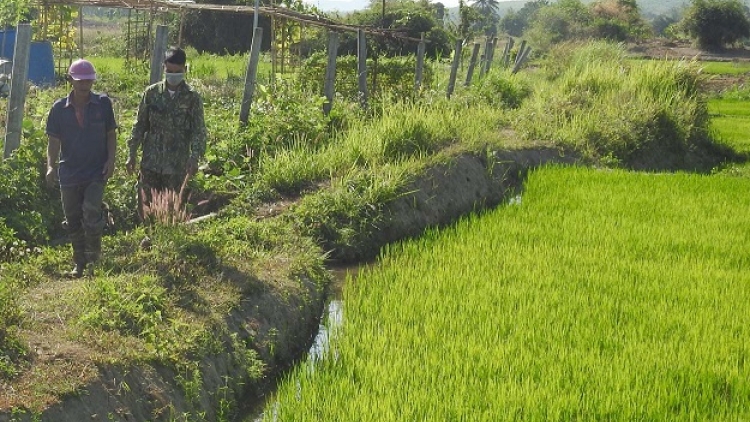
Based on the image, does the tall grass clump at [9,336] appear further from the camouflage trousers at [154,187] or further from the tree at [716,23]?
the tree at [716,23]

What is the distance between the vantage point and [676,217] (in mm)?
8953

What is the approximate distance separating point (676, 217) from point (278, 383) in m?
5.04

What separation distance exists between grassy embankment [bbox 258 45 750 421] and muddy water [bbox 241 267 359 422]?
0.34 ft

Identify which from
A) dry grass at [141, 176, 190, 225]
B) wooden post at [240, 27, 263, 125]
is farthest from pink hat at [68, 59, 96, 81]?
wooden post at [240, 27, 263, 125]

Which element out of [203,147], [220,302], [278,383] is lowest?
[278,383]

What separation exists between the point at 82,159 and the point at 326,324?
180cm

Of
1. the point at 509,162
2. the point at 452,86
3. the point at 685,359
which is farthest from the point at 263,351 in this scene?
the point at 452,86

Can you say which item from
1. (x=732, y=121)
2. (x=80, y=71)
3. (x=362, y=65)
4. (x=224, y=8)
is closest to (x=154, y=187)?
(x=80, y=71)

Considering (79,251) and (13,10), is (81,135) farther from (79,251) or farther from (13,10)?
(13,10)

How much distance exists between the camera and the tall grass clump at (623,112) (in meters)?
12.9

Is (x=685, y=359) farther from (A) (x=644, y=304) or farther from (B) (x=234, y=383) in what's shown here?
(B) (x=234, y=383)

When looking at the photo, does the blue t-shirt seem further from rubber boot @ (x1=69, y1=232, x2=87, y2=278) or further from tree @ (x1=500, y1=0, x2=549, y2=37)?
tree @ (x1=500, y1=0, x2=549, y2=37)

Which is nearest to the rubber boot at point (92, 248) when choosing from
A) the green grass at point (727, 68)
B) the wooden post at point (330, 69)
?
the wooden post at point (330, 69)

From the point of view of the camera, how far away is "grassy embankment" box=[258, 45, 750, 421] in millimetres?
4586
